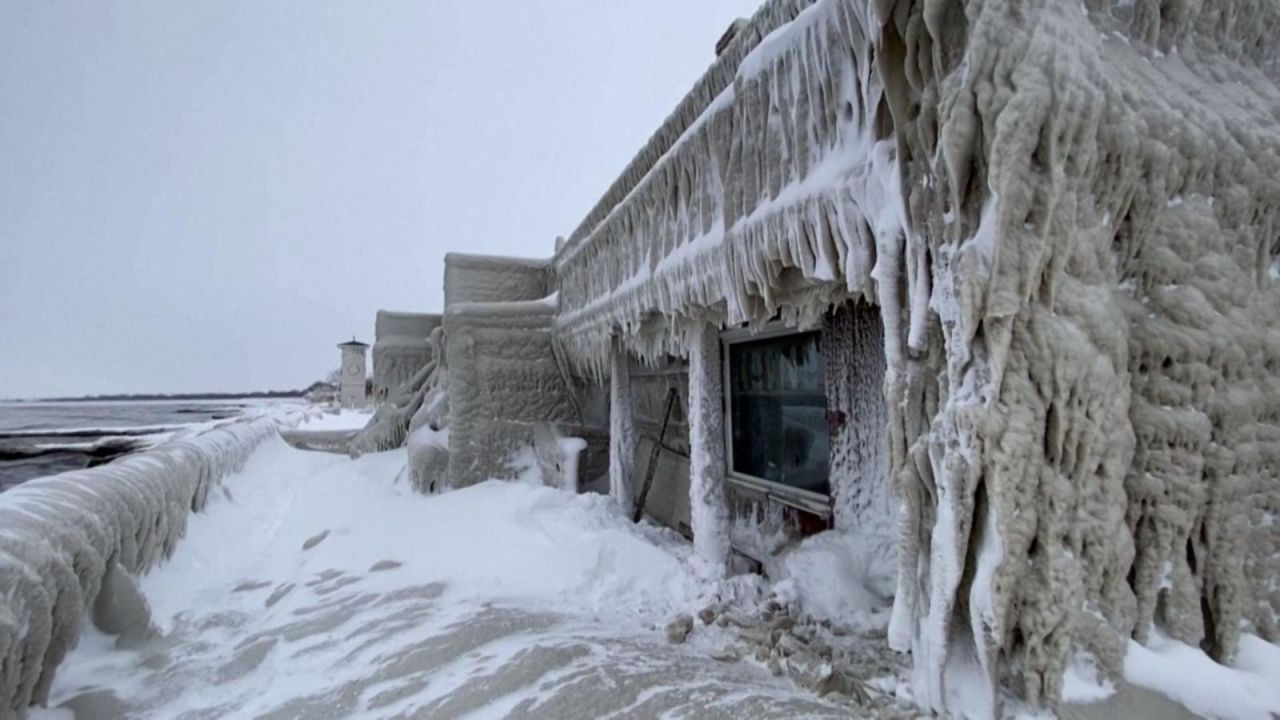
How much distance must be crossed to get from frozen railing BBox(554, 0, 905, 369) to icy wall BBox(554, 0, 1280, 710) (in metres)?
0.03

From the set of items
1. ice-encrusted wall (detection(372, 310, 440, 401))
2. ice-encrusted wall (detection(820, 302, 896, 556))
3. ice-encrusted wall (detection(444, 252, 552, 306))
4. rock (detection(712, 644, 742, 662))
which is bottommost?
rock (detection(712, 644, 742, 662))

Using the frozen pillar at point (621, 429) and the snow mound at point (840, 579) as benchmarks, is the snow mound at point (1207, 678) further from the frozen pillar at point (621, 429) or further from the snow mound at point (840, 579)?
the frozen pillar at point (621, 429)

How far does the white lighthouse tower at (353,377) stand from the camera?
2880 centimetres

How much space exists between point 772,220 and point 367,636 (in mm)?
4060

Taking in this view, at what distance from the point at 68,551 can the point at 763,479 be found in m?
5.68

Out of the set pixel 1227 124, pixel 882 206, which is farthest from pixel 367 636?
pixel 1227 124

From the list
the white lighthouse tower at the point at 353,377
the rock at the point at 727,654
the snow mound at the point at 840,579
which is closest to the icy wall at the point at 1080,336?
the rock at the point at 727,654

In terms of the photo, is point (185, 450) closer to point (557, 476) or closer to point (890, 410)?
point (557, 476)

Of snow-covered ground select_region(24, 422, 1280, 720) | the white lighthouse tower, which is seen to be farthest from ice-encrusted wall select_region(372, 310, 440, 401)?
the white lighthouse tower

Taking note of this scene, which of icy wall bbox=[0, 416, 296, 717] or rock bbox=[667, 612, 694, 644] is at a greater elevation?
icy wall bbox=[0, 416, 296, 717]

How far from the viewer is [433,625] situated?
3.77 meters

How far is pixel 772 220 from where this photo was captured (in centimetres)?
314

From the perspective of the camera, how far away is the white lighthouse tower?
28.8 meters

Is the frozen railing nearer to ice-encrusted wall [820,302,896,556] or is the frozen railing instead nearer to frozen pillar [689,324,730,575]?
frozen pillar [689,324,730,575]
